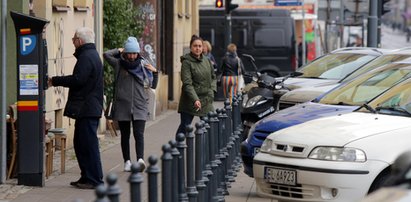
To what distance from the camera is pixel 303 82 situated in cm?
1814

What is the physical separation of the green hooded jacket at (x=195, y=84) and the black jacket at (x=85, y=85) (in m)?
2.02

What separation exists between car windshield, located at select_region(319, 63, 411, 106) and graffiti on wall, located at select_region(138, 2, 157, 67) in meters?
11.7

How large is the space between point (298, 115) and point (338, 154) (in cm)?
224

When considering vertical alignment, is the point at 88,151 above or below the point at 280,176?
below

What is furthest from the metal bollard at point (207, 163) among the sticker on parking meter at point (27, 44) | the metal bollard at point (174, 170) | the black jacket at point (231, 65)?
the black jacket at point (231, 65)

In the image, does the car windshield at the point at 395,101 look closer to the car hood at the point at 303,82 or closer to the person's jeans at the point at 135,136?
the person's jeans at the point at 135,136

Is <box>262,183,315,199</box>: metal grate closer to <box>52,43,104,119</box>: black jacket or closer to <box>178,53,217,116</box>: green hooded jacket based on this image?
<box>52,43,104,119</box>: black jacket

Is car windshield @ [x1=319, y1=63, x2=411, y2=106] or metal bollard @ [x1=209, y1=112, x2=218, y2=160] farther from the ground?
car windshield @ [x1=319, y1=63, x2=411, y2=106]

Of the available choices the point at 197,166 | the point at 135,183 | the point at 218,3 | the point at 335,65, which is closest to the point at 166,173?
the point at 135,183

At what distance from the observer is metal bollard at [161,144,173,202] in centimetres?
831

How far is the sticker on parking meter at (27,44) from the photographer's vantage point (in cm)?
1270

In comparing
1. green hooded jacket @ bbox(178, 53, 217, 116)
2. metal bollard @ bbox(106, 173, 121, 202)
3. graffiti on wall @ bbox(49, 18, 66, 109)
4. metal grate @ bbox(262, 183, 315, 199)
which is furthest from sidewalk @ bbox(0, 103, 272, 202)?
metal bollard @ bbox(106, 173, 121, 202)

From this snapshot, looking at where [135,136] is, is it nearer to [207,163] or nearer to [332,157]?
[207,163]

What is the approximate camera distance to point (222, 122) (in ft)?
42.0
